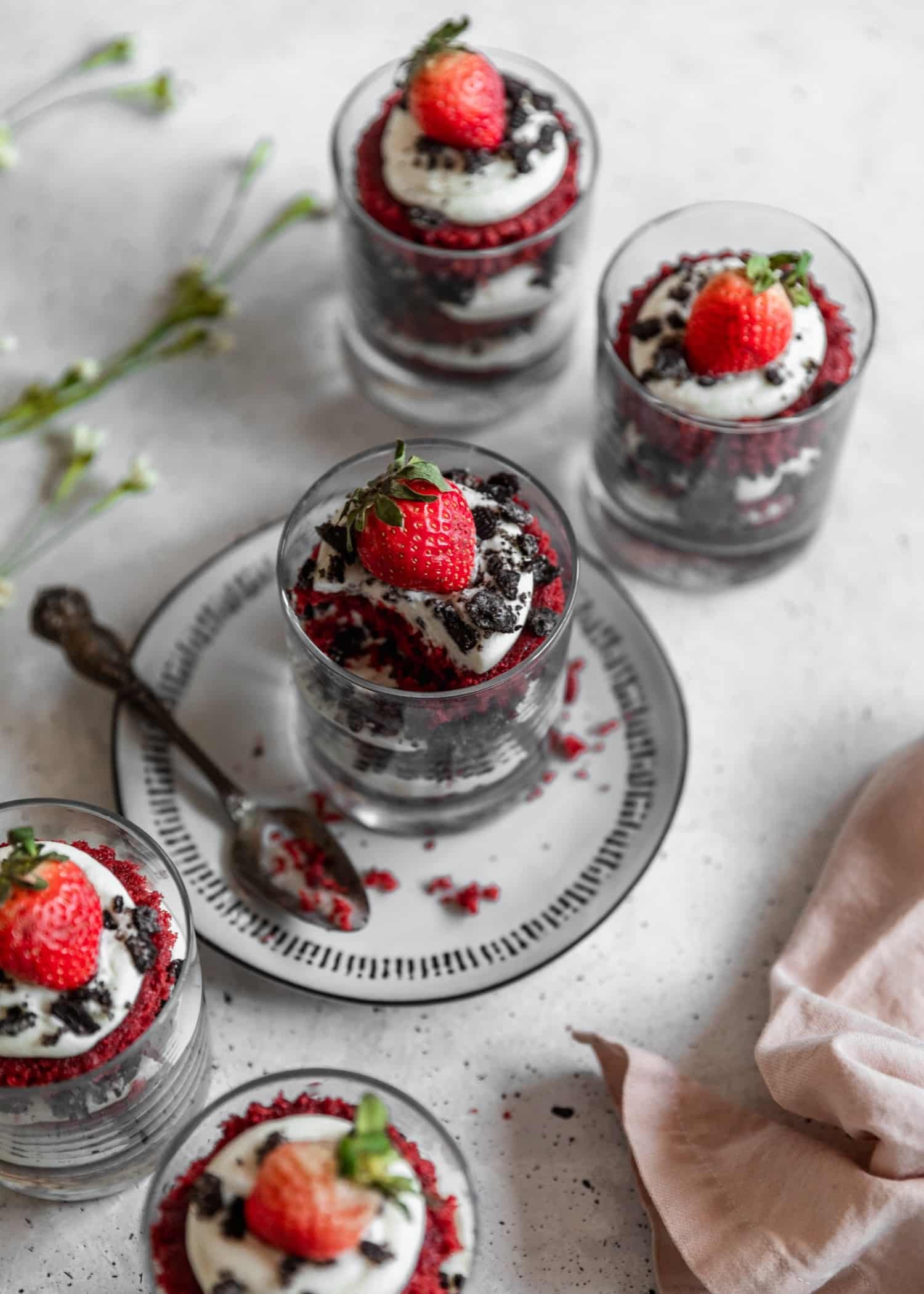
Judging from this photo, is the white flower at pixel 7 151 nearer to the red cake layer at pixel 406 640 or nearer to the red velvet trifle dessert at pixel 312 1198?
the red cake layer at pixel 406 640

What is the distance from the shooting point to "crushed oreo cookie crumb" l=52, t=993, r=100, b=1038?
144 cm

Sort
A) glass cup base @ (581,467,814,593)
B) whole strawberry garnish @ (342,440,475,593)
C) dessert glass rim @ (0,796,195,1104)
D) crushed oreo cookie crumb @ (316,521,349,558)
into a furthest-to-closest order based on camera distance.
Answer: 1. glass cup base @ (581,467,814,593)
2. crushed oreo cookie crumb @ (316,521,349,558)
3. whole strawberry garnish @ (342,440,475,593)
4. dessert glass rim @ (0,796,195,1104)

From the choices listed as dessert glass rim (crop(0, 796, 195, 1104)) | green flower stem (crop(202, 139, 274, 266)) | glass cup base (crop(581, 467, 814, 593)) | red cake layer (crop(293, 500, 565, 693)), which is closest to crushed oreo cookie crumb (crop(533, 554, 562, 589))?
red cake layer (crop(293, 500, 565, 693))

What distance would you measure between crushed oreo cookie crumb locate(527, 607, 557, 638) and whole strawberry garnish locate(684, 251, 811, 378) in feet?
1.43

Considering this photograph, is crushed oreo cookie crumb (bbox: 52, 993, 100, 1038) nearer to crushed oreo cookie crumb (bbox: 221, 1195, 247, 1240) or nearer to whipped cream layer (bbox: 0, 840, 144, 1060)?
whipped cream layer (bbox: 0, 840, 144, 1060)

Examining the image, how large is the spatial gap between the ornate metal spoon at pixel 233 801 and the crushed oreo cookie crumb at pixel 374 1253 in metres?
0.49

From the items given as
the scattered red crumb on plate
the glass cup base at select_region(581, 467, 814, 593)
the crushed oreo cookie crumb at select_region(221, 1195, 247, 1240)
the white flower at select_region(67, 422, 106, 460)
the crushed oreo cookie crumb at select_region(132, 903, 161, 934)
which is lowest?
the scattered red crumb on plate

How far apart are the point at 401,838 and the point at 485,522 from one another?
1.55 feet

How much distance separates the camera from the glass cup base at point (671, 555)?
205 cm

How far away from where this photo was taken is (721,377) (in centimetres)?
183

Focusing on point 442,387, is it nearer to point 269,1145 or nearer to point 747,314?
point 747,314

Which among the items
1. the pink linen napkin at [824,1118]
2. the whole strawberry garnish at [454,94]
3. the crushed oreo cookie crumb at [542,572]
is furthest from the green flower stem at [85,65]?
the pink linen napkin at [824,1118]

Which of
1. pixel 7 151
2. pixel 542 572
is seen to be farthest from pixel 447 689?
pixel 7 151

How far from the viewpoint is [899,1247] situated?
1.59 m
